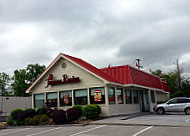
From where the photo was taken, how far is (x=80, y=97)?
20125mm

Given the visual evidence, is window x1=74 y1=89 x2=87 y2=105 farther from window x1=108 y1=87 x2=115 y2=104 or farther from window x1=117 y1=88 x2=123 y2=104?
window x1=117 y1=88 x2=123 y2=104

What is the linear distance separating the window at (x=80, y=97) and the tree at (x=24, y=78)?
37.1 meters

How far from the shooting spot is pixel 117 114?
770 inches

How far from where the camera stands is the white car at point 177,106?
64.5 ft

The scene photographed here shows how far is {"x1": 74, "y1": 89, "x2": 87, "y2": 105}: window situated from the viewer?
65.2 feet

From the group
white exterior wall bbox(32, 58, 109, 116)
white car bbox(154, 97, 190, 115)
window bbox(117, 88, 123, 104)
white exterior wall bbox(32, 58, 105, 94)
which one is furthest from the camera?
window bbox(117, 88, 123, 104)

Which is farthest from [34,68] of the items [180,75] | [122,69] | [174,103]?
[174,103]

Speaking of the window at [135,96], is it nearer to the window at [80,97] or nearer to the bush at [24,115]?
the window at [80,97]

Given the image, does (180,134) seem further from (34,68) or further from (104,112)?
(34,68)

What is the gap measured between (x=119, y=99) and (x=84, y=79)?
12.7ft

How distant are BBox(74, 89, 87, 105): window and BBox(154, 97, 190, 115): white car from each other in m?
7.44

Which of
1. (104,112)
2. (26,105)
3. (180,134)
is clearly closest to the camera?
(180,134)

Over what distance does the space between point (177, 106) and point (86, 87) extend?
8.77 metres

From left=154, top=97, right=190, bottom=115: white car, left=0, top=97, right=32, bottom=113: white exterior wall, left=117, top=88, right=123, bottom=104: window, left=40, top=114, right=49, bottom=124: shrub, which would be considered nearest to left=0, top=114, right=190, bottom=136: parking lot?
left=40, top=114, right=49, bottom=124: shrub
